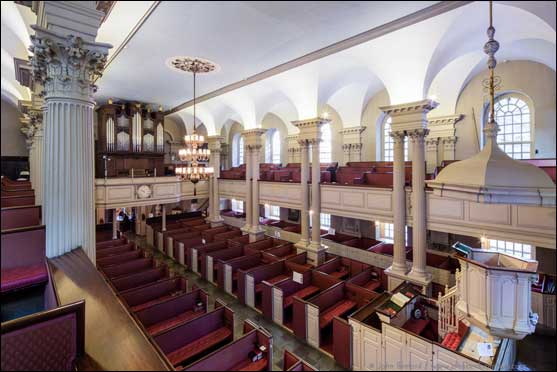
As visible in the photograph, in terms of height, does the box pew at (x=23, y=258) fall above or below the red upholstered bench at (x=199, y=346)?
above

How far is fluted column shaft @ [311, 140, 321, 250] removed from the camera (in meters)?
8.60

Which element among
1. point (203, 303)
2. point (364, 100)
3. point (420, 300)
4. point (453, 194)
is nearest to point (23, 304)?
point (203, 303)

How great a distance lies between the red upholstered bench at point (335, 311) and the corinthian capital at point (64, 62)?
5550mm

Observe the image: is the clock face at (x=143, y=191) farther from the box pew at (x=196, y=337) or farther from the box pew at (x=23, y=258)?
the box pew at (x=23, y=258)

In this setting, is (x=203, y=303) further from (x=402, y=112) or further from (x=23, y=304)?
(x=402, y=112)

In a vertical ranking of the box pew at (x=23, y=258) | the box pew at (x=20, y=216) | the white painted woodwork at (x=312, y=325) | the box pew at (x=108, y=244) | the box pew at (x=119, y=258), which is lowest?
the white painted woodwork at (x=312, y=325)

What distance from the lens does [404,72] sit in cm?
566

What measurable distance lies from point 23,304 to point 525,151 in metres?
10.6

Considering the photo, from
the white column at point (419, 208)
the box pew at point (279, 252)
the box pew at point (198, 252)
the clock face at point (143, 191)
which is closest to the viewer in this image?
the white column at point (419, 208)

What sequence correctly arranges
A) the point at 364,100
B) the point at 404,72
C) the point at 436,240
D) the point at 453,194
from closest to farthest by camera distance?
the point at 453,194, the point at 404,72, the point at 436,240, the point at 364,100

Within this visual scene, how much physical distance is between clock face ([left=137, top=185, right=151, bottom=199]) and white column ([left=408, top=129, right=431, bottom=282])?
927 centimetres

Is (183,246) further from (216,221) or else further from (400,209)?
(400,209)

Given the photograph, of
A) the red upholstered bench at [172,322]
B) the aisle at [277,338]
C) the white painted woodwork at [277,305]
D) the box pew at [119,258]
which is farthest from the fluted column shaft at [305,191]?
the box pew at [119,258]

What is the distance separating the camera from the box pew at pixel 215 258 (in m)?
8.68
